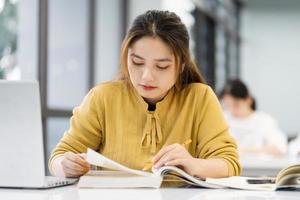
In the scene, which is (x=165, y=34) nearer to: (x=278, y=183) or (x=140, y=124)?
(x=140, y=124)

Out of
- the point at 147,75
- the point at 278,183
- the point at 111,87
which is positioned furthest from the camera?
the point at 111,87

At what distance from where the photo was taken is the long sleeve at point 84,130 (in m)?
1.95

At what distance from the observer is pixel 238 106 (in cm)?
475

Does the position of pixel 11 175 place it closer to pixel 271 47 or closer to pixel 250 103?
pixel 250 103

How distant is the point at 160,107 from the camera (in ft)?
6.46

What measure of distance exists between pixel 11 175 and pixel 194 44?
5.28 metres

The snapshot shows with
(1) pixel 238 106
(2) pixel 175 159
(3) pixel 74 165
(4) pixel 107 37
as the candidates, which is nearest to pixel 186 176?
(2) pixel 175 159

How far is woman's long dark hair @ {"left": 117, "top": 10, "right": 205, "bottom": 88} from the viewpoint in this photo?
1864mm

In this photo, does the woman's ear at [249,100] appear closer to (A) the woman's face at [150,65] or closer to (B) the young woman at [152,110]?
(B) the young woman at [152,110]

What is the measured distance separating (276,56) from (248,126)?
5.32m

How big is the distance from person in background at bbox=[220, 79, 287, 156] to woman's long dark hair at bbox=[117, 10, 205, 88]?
110 inches

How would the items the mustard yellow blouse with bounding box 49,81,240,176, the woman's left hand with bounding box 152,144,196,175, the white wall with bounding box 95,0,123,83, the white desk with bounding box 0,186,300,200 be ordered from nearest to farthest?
the white desk with bounding box 0,186,300,200 < the woman's left hand with bounding box 152,144,196,175 < the mustard yellow blouse with bounding box 49,81,240,176 < the white wall with bounding box 95,0,123,83

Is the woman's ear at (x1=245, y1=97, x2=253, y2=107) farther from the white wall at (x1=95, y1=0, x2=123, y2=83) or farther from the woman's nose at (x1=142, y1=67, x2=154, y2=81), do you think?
the woman's nose at (x1=142, y1=67, x2=154, y2=81)

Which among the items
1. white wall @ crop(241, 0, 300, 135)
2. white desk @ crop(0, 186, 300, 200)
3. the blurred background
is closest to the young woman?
white desk @ crop(0, 186, 300, 200)
